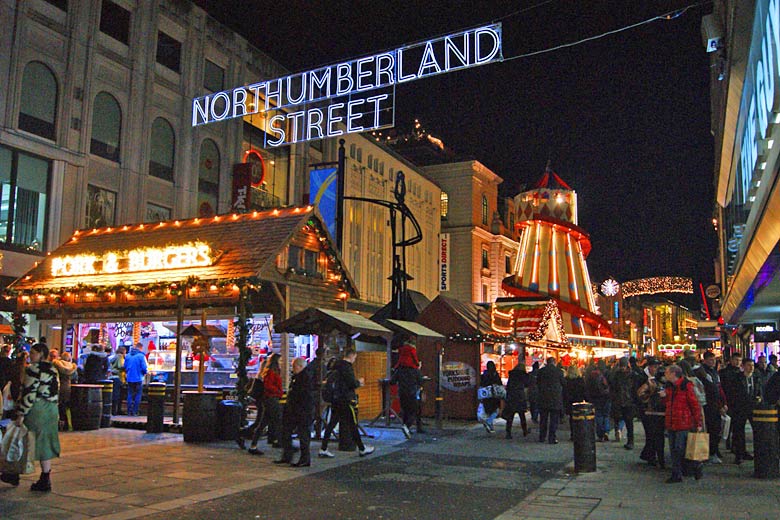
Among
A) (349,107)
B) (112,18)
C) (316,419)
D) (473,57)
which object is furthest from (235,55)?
(316,419)

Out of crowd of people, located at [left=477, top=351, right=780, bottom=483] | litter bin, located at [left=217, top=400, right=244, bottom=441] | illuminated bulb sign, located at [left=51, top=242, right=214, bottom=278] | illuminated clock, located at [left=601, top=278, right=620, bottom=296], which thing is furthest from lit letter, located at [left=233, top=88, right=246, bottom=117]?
illuminated clock, located at [left=601, top=278, right=620, bottom=296]

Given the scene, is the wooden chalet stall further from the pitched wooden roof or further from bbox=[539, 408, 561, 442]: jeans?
bbox=[539, 408, 561, 442]: jeans

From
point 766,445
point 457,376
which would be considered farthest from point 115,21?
point 766,445

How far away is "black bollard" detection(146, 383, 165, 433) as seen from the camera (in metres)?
15.6

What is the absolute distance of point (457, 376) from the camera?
2025 cm

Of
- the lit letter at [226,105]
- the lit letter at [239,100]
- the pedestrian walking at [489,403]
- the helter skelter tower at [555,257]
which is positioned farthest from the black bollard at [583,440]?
the helter skelter tower at [555,257]

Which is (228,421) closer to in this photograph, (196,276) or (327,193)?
(196,276)

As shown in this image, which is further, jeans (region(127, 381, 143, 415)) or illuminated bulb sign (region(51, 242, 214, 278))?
jeans (region(127, 381, 143, 415))

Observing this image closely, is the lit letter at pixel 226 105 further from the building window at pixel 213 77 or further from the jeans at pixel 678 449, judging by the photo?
the jeans at pixel 678 449

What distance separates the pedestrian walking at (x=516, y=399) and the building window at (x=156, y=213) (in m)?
14.4

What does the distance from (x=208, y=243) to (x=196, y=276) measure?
1282 millimetres

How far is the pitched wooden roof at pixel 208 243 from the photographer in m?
17.2

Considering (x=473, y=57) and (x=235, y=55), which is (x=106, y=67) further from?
(x=473, y=57)

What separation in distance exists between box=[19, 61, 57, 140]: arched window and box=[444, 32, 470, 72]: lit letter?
12.4m
